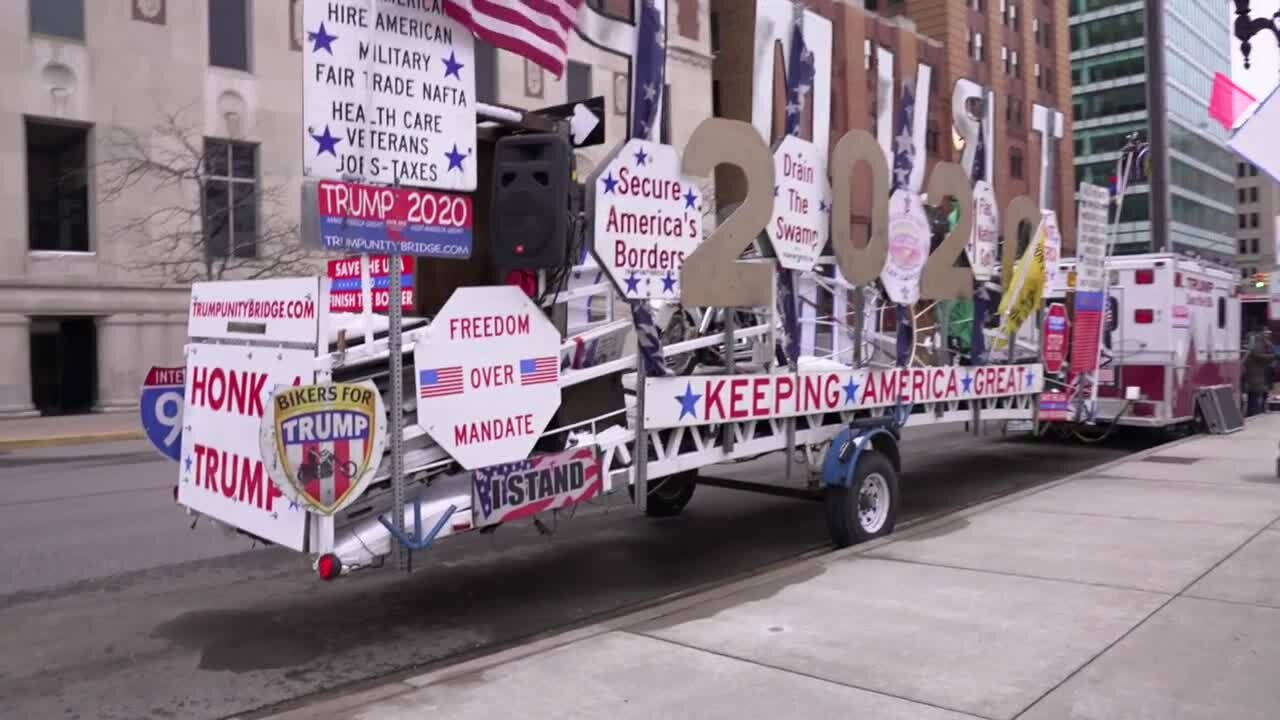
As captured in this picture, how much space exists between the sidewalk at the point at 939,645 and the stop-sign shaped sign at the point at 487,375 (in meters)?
1.12

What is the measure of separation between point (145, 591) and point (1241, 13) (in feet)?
40.6

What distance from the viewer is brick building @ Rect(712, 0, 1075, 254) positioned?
46.5 m

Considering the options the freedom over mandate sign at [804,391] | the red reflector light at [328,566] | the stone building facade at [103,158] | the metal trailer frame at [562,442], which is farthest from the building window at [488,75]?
the red reflector light at [328,566]

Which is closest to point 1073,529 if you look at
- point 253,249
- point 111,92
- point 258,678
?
point 258,678

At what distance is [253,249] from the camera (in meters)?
26.5

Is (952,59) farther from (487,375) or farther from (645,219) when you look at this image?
(487,375)

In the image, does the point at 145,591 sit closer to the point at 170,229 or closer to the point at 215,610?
the point at 215,610

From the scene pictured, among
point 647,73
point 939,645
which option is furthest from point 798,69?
point 939,645

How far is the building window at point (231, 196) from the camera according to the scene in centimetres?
2572

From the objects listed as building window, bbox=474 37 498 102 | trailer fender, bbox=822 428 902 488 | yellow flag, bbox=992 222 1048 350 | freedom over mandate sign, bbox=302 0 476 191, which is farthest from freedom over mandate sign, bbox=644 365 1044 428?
building window, bbox=474 37 498 102

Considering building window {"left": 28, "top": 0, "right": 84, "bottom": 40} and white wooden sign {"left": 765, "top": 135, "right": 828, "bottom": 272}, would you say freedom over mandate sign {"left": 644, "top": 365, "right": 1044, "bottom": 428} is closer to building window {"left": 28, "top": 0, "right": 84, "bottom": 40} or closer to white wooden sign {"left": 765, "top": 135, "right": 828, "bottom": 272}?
white wooden sign {"left": 765, "top": 135, "right": 828, "bottom": 272}

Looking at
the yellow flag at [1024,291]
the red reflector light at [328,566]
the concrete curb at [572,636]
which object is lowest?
the concrete curb at [572,636]

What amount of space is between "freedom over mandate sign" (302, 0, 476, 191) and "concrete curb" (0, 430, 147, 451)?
1734 centimetres

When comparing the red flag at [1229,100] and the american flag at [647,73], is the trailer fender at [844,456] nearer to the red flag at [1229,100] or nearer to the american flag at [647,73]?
the american flag at [647,73]
